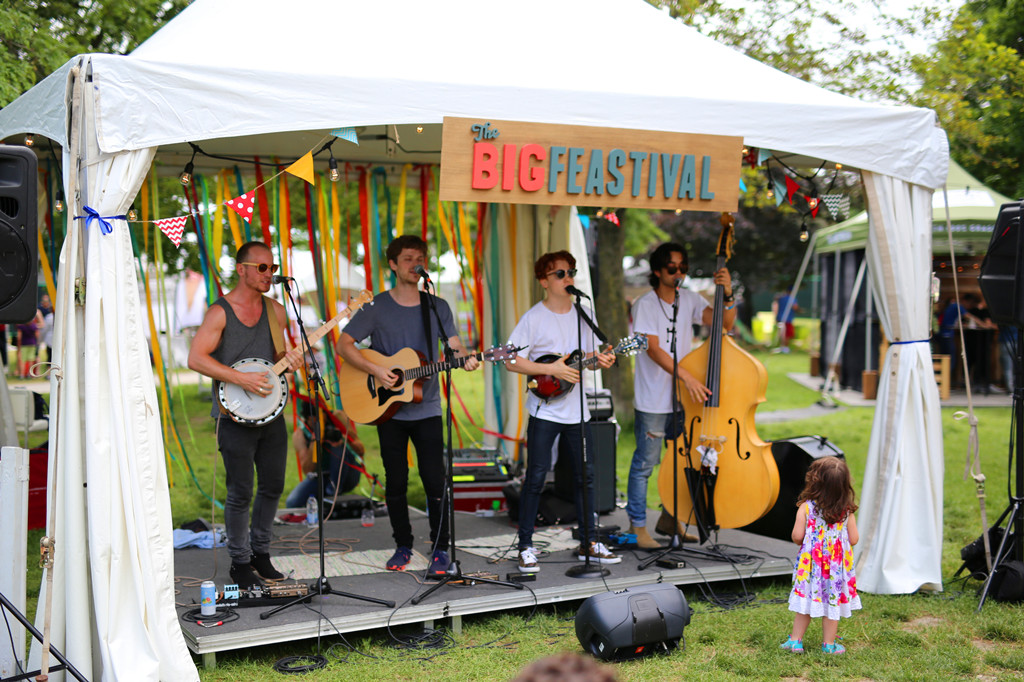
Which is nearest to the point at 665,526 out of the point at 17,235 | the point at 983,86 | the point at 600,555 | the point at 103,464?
the point at 600,555

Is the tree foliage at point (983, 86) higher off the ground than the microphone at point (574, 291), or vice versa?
the tree foliage at point (983, 86)

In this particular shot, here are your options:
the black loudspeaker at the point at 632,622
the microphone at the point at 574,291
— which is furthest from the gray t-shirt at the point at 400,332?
the black loudspeaker at the point at 632,622

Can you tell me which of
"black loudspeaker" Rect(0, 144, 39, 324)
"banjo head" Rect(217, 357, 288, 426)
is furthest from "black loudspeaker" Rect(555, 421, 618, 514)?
"black loudspeaker" Rect(0, 144, 39, 324)

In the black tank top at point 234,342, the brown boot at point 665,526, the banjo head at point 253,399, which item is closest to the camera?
the banjo head at point 253,399

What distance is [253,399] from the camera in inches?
184

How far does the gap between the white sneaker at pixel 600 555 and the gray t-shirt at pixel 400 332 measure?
121cm

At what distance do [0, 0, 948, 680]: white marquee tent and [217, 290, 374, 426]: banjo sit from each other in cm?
63

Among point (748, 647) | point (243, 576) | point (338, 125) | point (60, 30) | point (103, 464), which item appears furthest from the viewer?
point (60, 30)

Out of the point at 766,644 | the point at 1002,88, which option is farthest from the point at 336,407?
the point at 1002,88

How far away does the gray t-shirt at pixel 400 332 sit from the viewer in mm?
5125

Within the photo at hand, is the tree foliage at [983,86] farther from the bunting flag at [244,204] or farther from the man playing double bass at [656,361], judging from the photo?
the bunting flag at [244,204]

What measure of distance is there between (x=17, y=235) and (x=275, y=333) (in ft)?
5.42

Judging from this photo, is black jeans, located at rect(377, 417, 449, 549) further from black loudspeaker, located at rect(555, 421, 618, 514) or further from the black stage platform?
black loudspeaker, located at rect(555, 421, 618, 514)

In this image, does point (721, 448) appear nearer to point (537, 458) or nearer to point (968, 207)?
point (537, 458)
